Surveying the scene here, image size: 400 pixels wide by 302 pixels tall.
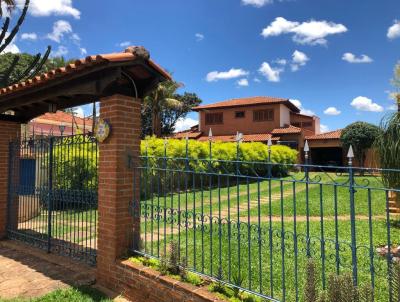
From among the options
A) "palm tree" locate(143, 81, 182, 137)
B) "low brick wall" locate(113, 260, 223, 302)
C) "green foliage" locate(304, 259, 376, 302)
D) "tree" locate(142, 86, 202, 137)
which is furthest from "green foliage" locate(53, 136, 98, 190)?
"tree" locate(142, 86, 202, 137)

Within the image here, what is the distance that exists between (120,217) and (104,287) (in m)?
1.03

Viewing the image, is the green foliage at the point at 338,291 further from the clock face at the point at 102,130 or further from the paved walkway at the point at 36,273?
the paved walkway at the point at 36,273

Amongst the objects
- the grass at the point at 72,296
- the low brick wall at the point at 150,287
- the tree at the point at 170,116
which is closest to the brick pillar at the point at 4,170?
the grass at the point at 72,296

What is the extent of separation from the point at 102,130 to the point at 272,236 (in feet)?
9.01

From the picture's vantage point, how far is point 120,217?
463cm

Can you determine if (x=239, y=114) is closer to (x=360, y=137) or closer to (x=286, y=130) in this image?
(x=286, y=130)

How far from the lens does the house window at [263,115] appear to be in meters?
32.8

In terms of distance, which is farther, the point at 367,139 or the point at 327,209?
the point at 367,139

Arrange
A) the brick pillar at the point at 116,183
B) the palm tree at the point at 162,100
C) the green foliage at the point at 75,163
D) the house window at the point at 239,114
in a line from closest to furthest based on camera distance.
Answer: the brick pillar at the point at 116,183 < the green foliage at the point at 75,163 < the palm tree at the point at 162,100 < the house window at the point at 239,114

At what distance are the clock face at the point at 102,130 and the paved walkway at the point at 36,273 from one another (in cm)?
204

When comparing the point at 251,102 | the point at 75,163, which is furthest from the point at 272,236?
the point at 251,102

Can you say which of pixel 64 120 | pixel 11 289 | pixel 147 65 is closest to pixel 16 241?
pixel 11 289

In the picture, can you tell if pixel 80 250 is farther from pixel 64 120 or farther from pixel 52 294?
pixel 64 120

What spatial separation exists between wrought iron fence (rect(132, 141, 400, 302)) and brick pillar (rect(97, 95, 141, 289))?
172 millimetres
